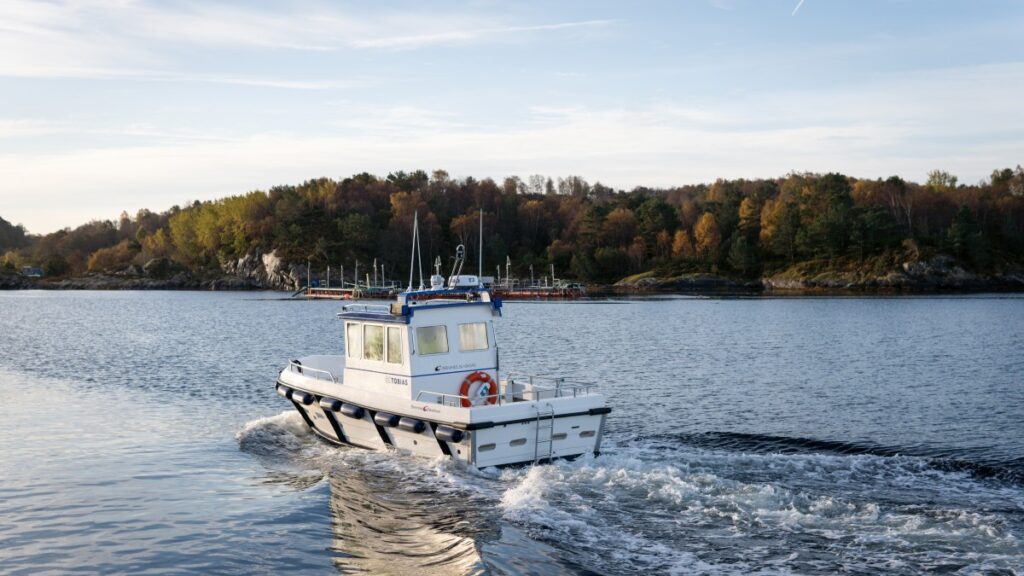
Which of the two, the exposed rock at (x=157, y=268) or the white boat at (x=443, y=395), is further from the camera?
the exposed rock at (x=157, y=268)

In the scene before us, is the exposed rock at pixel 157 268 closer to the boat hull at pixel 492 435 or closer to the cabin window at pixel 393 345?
the cabin window at pixel 393 345

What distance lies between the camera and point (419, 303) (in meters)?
20.8

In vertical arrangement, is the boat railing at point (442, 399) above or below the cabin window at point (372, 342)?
below

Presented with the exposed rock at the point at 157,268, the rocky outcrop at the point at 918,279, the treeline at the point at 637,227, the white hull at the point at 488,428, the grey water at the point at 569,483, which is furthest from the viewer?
the exposed rock at the point at 157,268

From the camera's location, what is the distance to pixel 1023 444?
22625mm

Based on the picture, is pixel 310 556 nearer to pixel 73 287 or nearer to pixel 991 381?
pixel 991 381

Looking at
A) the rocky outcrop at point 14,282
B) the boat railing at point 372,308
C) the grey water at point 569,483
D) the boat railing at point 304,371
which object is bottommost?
the grey water at point 569,483

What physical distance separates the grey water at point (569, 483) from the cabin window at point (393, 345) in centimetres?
230

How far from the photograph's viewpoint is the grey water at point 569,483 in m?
14.2

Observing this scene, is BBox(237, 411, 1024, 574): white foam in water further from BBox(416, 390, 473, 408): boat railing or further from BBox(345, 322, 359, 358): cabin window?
BBox(345, 322, 359, 358): cabin window

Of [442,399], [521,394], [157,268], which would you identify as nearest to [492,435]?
[442,399]

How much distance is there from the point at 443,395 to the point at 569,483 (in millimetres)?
3315

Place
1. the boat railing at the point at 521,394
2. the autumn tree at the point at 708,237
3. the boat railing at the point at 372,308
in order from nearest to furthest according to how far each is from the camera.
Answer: the boat railing at the point at 521,394, the boat railing at the point at 372,308, the autumn tree at the point at 708,237

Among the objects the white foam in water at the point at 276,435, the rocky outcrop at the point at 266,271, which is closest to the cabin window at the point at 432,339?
the white foam in water at the point at 276,435
